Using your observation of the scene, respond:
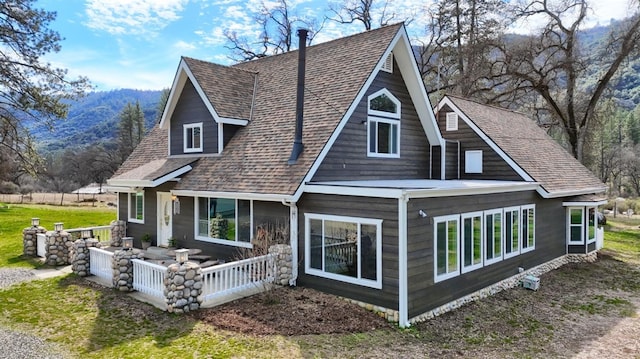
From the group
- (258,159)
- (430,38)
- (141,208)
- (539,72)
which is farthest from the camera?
(430,38)

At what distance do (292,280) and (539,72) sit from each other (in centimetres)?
2548

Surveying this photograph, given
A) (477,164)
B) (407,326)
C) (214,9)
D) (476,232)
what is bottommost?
(407,326)

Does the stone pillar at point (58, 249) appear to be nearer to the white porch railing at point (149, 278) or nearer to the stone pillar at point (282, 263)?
the white porch railing at point (149, 278)

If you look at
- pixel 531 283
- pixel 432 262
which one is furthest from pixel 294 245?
pixel 531 283

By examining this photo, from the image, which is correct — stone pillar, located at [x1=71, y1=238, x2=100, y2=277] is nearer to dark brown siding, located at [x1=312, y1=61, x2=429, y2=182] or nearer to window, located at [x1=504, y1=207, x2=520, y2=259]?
dark brown siding, located at [x1=312, y1=61, x2=429, y2=182]

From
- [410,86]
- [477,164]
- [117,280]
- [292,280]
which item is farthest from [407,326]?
[477,164]

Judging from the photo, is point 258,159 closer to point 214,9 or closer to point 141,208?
point 141,208

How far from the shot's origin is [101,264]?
1262 cm

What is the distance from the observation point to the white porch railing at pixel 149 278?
10547mm

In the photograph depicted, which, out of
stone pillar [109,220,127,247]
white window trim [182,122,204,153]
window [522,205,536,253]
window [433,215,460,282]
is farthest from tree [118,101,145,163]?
window [433,215,460,282]

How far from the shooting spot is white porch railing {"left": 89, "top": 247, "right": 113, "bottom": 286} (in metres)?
12.3

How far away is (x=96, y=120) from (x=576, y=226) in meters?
150

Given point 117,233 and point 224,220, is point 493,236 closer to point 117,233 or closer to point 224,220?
point 224,220

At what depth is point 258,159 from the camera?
13.0 metres
